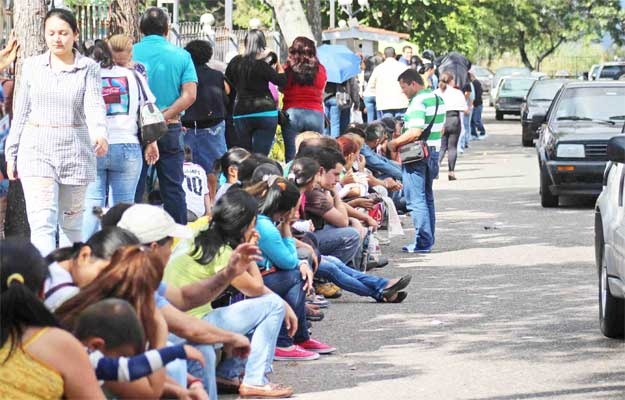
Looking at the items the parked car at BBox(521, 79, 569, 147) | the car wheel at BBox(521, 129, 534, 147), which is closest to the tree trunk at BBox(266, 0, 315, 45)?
the parked car at BBox(521, 79, 569, 147)

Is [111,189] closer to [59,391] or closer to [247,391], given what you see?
[247,391]

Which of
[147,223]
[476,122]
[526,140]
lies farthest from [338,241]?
[476,122]

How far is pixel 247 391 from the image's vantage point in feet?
26.8

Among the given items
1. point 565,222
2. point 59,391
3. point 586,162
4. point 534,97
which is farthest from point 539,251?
point 534,97

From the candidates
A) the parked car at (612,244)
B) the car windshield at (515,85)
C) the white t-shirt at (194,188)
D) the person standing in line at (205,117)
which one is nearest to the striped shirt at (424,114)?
the person standing in line at (205,117)

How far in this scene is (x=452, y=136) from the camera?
24.3 metres

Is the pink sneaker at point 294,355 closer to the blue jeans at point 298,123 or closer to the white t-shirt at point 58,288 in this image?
the white t-shirt at point 58,288

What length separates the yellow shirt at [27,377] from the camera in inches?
194

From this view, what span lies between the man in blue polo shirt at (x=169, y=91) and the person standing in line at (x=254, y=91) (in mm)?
2724

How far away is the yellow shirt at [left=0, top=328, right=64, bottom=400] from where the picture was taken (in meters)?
4.94

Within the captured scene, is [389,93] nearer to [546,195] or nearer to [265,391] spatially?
[546,195]

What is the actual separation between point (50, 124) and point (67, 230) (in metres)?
0.74

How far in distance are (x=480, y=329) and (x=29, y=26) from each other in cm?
382

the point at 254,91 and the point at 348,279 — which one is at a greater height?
the point at 254,91
